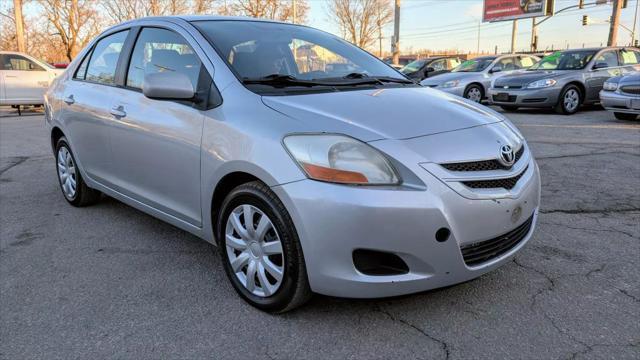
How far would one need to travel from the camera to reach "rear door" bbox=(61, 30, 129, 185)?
3.92 m

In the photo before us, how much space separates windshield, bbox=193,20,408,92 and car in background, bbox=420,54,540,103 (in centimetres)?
986

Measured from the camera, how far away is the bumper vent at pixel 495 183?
2.45 m

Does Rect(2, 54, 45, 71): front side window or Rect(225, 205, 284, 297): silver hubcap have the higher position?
Rect(2, 54, 45, 71): front side window

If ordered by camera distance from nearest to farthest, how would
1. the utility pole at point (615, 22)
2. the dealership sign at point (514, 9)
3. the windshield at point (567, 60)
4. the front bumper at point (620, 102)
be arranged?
the front bumper at point (620, 102)
the windshield at point (567, 60)
the utility pole at point (615, 22)
the dealership sign at point (514, 9)

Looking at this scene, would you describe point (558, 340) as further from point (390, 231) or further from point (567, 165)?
point (567, 165)

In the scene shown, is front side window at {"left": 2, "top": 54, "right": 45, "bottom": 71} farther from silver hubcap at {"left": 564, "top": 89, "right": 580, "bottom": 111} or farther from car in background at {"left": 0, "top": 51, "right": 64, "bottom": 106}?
silver hubcap at {"left": 564, "top": 89, "right": 580, "bottom": 111}

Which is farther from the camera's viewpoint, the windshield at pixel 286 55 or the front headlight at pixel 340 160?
the windshield at pixel 286 55

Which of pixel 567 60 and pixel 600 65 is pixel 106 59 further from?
pixel 600 65

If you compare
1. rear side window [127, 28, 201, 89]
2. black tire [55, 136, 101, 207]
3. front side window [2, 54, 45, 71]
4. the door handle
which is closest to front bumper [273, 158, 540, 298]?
rear side window [127, 28, 201, 89]

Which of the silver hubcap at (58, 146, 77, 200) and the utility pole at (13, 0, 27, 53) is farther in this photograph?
the utility pole at (13, 0, 27, 53)

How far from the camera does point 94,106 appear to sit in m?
4.01

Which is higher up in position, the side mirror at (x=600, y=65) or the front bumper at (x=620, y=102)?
the side mirror at (x=600, y=65)

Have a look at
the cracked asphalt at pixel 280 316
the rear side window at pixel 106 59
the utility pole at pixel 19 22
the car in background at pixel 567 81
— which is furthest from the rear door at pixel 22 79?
the car in background at pixel 567 81

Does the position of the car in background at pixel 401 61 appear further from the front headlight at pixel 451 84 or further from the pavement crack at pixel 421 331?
the pavement crack at pixel 421 331
